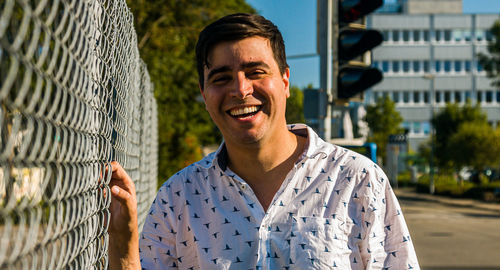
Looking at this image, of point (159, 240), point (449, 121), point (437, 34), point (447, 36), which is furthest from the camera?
point (447, 36)

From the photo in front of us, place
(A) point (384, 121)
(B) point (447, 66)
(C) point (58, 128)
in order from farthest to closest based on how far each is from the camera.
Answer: (B) point (447, 66)
(A) point (384, 121)
(C) point (58, 128)

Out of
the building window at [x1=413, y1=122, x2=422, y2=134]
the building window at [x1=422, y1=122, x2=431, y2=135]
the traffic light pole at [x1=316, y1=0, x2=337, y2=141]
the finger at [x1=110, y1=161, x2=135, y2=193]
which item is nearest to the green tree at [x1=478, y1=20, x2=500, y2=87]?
the traffic light pole at [x1=316, y1=0, x2=337, y2=141]

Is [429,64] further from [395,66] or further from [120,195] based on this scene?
[120,195]

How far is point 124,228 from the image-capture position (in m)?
2.06

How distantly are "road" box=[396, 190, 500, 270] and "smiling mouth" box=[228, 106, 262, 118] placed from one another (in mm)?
9575

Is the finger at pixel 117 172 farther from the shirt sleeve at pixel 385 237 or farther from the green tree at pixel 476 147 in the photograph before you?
the green tree at pixel 476 147

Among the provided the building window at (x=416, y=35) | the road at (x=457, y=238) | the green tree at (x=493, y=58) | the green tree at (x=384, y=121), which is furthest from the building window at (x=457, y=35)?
the road at (x=457, y=238)

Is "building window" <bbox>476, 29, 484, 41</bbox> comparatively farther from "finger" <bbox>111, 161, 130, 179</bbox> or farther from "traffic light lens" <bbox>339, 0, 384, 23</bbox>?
"finger" <bbox>111, 161, 130, 179</bbox>

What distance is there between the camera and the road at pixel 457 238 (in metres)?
12.0

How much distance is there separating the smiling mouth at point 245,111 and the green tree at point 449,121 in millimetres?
45447

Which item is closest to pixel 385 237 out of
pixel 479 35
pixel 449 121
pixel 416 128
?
pixel 449 121

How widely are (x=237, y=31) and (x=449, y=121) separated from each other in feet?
159

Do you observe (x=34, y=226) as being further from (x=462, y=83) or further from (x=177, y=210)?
(x=462, y=83)

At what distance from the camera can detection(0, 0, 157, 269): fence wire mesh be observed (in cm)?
98
